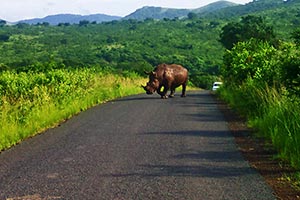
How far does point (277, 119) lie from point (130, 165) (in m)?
4.10

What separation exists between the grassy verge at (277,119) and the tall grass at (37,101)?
201 inches

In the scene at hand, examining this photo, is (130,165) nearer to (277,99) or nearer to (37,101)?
(277,99)

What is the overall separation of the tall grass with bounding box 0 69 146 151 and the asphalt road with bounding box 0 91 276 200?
458 millimetres

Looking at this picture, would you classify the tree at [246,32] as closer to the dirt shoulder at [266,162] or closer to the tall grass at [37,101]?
the tall grass at [37,101]

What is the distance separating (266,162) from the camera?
949 centimetres

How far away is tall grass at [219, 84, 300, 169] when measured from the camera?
31.8 feet

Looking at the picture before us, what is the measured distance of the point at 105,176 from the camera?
835 centimetres

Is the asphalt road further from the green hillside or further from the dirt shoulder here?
the green hillside

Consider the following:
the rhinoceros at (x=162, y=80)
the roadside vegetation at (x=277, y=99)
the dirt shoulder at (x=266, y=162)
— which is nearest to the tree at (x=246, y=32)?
the rhinoceros at (x=162, y=80)

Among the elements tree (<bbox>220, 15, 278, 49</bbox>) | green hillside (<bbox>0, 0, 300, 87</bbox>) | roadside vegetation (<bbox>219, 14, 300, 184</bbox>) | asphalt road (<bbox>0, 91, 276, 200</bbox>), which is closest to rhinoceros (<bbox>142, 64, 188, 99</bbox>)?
roadside vegetation (<bbox>219, 14, 300, 184</bbox>)

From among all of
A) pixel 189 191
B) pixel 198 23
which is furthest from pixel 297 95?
pixel 198 23

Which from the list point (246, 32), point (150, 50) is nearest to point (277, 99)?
point (246, 32)

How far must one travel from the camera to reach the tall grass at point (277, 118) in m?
9.69

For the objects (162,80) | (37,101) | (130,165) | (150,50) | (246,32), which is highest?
(130,165)
